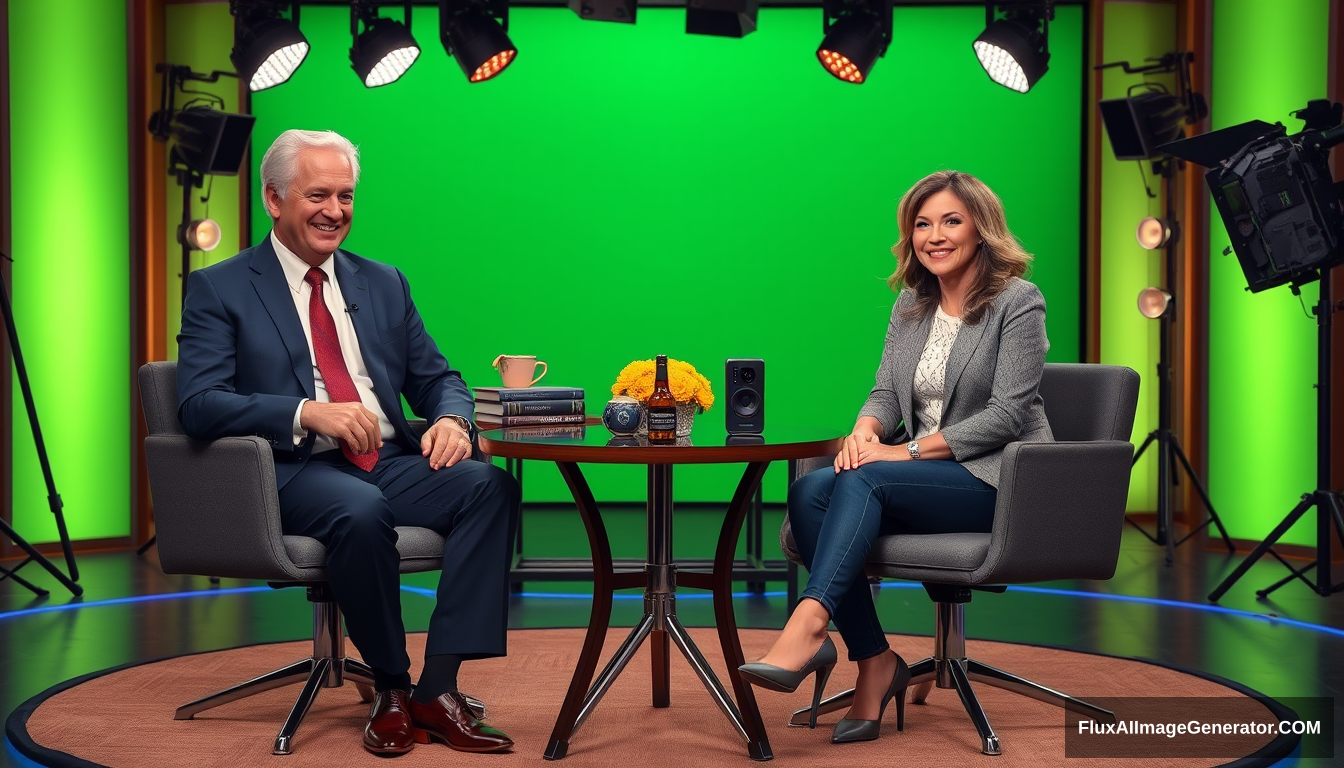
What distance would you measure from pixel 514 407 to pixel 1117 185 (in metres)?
4.64

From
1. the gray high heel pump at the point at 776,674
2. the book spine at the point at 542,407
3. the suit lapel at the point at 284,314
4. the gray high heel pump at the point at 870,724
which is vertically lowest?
the gray high heel pump at the point at 870,724

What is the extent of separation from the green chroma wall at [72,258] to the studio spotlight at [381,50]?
1.35 meters

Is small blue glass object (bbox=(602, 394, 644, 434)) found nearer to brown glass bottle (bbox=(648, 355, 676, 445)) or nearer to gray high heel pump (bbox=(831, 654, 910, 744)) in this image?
brown glass bottle (bbox=(648, 355, 676, 445))

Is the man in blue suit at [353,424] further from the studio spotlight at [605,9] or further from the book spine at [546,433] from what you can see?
the studio spotlight at [605,9]

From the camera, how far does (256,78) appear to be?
18.1ft

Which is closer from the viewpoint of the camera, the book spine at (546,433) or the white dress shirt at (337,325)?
the book spine at (546,433)

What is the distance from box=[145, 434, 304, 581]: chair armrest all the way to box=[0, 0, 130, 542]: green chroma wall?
3.20 metres

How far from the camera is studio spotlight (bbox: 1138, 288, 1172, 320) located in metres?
6.22

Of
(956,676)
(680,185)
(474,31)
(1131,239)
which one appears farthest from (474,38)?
(1131,239)

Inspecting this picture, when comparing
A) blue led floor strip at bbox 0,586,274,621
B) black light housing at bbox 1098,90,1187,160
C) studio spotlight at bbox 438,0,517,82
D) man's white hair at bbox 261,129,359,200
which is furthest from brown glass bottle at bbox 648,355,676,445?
black light housing at bbox 1098,90,1187,160

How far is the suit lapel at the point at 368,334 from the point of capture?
3371 millimetres

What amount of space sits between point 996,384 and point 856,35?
2864 mm

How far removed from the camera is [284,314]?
324 centimetres

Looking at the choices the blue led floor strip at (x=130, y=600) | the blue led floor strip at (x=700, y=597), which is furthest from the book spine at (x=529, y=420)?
the blue led floor strip at (x=130, y=600)
